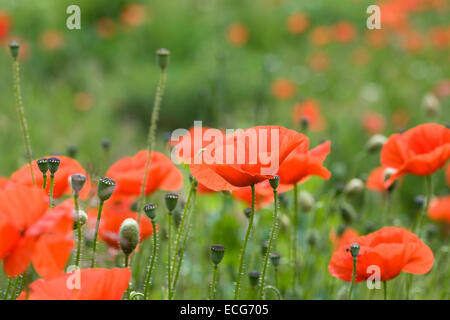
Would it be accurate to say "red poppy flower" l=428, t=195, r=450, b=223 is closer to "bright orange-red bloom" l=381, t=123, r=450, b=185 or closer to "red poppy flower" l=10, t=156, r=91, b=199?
"bright orange-red bloom" l=381, t=123, r=450, b=185

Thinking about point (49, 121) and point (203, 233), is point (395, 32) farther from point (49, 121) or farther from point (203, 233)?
point (203, 233)

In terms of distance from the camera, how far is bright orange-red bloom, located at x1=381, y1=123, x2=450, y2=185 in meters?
0.93

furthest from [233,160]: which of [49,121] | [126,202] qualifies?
[49,121]

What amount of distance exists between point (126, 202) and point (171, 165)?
0.20 metres

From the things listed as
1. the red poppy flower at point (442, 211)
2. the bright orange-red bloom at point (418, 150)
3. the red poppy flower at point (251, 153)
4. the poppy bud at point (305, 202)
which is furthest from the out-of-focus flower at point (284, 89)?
the red poppy flower at point (251, 153)

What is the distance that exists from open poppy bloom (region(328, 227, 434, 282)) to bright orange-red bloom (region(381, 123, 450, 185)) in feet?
0.50

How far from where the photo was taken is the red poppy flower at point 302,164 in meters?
0.90

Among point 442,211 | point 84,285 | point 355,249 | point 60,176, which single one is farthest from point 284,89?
point 84,285

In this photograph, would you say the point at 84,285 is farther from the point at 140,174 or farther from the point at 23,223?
the point at 140,174

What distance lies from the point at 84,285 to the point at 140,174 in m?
0.36

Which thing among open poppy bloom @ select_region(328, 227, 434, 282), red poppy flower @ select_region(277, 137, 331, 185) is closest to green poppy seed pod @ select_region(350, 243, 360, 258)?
open poppy bloom @ select_region(328, 227, 434, 282)

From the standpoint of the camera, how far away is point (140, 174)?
960 millimetres

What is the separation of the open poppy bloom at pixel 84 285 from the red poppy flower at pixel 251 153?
0.17m
